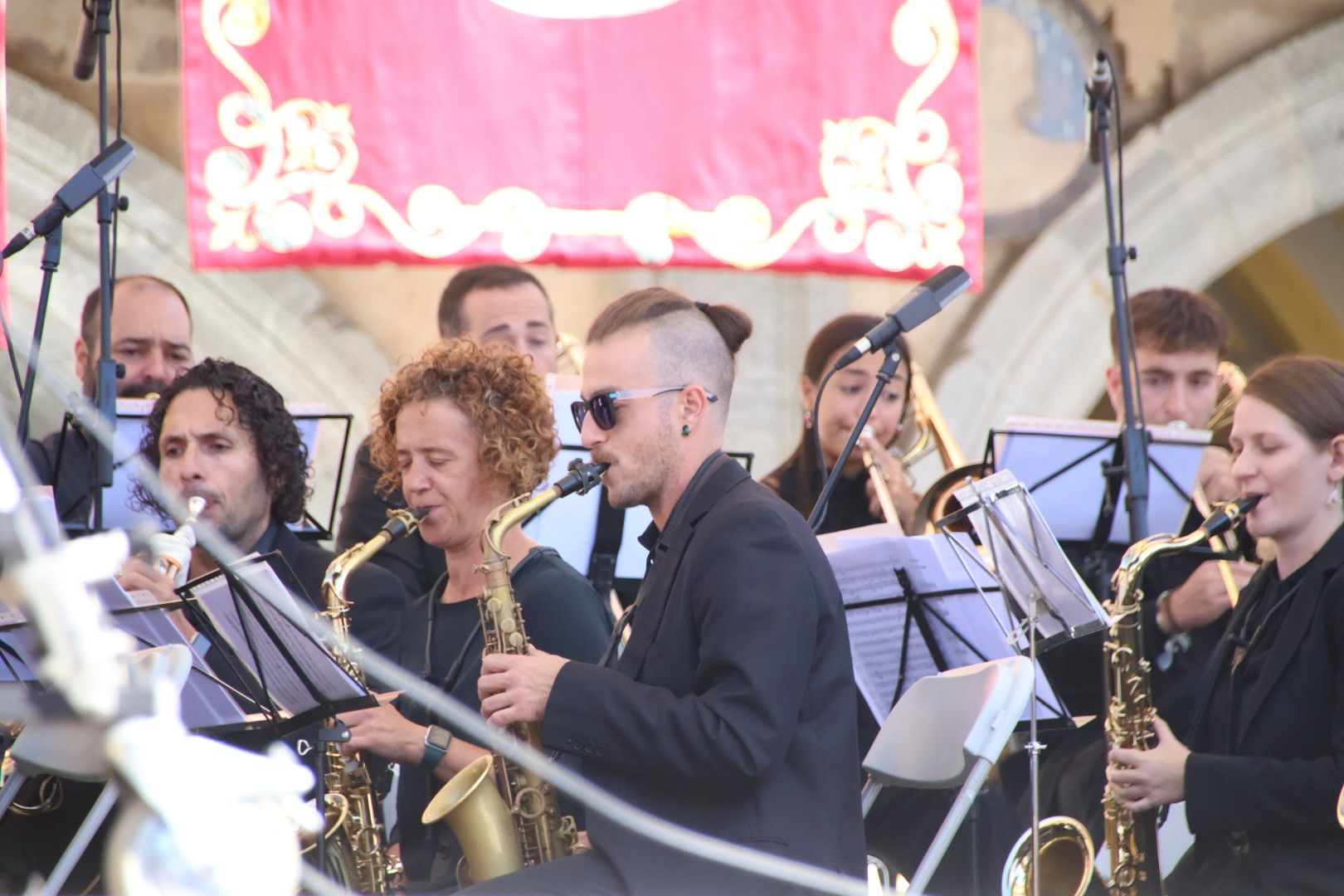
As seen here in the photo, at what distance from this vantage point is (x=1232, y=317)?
823 cm

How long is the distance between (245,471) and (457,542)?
60 centimetres

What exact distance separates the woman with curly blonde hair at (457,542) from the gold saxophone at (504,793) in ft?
0.21

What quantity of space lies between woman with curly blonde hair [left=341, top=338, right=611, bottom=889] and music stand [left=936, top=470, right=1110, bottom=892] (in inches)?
31.8

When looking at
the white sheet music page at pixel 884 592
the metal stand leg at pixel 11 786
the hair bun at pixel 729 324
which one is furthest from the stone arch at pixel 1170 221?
the metal stand leg at pixel 11 786

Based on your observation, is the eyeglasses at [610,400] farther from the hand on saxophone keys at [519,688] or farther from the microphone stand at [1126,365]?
the microphone stand at [1126,365]

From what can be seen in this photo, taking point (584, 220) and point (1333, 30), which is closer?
point (584, 220)

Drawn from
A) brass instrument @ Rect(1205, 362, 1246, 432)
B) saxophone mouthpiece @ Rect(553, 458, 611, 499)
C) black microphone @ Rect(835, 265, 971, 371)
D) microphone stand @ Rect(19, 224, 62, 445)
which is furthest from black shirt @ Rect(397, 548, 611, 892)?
brass instrument @ Rect(1205, 362, 1246, 432)

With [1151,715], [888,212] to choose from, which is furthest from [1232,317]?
[1151,715]

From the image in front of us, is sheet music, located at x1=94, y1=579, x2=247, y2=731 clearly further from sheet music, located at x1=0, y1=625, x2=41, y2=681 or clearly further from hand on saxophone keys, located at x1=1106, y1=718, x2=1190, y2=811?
hand on saxophone keys, located at x1=1106, y1=718, x2=1190, y2=811

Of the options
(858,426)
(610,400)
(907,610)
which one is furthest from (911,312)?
(610,400)

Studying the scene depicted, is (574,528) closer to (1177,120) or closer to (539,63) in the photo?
(539,63)

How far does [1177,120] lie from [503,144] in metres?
2.97

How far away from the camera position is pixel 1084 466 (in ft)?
13.1

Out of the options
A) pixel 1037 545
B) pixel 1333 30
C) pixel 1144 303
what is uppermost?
pixel 1333 30
